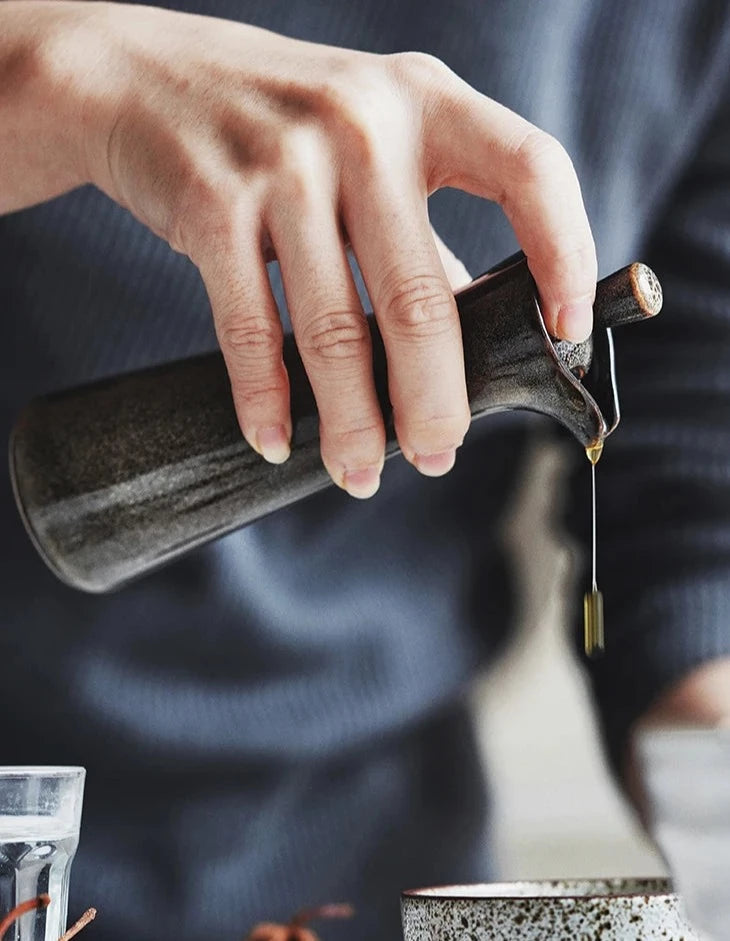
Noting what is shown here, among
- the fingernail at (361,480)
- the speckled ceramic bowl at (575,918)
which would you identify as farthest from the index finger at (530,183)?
the speckled ceramic bowl at (575,918)

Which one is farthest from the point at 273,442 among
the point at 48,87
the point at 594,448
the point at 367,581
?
the point at 367,581

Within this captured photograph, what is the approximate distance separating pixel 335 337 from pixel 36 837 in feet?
0.89

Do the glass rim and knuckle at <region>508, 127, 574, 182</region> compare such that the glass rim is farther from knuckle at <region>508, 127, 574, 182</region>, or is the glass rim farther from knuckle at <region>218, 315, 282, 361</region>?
knuckle at <region>508, 127, 574, 182</region>

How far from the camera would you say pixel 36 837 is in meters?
0.53

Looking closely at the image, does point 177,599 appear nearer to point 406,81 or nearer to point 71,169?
point 71,169

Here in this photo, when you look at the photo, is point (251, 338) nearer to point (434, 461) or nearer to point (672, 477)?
point (434, 461)

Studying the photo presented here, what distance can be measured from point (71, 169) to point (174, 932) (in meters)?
0.59

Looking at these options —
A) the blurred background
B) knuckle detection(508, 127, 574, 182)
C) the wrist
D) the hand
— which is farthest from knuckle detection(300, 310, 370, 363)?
the blurred background

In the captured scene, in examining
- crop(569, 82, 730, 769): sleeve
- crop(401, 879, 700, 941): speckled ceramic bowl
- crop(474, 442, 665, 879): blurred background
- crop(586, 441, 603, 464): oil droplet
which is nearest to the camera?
crop(401, 879, 700, 941): speckled ceramic bowl

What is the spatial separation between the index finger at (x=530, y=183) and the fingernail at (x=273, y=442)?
0.15m

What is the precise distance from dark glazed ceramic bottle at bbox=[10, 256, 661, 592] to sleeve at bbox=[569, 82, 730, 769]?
1.24ft

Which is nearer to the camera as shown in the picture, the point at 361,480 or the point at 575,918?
the point at 575,918

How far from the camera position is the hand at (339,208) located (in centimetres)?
53

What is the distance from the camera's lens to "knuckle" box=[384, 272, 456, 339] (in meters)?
0.53
